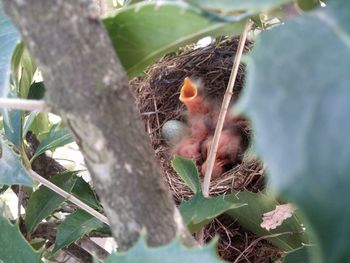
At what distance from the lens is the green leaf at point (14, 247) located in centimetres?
63

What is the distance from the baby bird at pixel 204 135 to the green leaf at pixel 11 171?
31.3 inches

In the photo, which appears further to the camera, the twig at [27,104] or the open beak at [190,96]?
the open beak at [190,96]

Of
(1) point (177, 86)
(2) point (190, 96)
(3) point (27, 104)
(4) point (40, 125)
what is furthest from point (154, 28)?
(1) point (177, 86)

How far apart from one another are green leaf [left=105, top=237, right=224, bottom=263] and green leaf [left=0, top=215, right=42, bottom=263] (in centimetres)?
29

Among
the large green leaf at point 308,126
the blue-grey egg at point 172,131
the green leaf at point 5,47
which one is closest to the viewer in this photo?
the large green leaf at point 308,126

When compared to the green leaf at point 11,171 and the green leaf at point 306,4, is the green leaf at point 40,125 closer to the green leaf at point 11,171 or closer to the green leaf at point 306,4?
the green leaf at point 11,171

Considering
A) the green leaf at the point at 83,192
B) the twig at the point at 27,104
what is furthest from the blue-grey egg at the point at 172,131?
the twig at the point at 27,104

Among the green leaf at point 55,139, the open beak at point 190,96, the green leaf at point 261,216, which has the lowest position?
the open beak at point 190,96

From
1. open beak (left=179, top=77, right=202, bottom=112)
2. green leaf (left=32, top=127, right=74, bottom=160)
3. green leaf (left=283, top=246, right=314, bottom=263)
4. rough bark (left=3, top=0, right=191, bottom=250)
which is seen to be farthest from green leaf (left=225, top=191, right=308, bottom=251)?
rough bark (left=3, top=0, right=191, bottom=250)

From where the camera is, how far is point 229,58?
1.53m

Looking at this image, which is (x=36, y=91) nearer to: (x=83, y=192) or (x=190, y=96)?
(x=83, y=192)

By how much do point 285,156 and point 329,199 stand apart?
0.07ft

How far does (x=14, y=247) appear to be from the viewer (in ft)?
2.12

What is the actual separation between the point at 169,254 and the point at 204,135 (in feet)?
4.05
